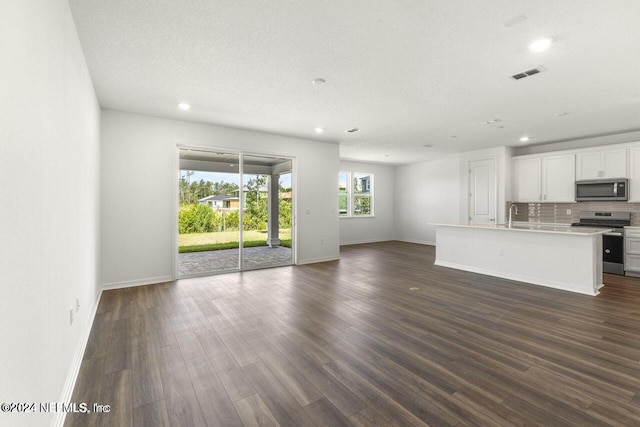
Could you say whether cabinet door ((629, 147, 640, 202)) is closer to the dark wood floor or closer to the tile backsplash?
the tile backsplash

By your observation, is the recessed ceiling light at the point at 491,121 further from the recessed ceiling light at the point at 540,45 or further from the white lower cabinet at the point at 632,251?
the white lower cabinet at the point at 632,251

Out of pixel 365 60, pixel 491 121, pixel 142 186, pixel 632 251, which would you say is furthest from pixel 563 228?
pixel 142 186

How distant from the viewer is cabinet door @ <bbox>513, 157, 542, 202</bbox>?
6.95 meters

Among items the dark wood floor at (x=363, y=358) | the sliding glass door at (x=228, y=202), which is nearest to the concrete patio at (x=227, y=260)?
the sliding glass door at (x=228, y=202)

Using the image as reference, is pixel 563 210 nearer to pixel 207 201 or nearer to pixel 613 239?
pixel 613 239

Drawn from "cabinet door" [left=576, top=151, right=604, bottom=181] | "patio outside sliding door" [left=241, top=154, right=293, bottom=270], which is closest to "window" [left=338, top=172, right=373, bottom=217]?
"patio outside sliding door" [left=241, top=154, right=293, bottom=270]

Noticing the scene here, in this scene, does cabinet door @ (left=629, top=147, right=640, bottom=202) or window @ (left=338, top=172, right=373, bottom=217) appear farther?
window @ (left=338, top=172, right=373, bottom=217)

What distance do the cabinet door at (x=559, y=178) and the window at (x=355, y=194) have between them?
492 cm

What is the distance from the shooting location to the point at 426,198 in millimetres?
9750

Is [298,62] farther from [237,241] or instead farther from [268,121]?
[237,241]

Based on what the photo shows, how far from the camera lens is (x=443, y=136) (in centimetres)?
630

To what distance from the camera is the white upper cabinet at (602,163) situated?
5.74m

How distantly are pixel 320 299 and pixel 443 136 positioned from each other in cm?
447

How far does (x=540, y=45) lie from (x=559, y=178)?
5.13m
